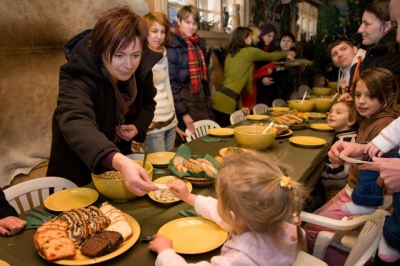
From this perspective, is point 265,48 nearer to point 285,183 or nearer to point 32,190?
point 32,190

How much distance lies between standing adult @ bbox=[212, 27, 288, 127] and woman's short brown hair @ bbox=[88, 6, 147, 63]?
8.74 ft

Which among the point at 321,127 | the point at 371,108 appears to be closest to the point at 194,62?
the point at 321,127

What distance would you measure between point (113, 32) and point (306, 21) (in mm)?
9555

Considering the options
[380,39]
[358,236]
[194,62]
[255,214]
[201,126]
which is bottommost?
[358,236]

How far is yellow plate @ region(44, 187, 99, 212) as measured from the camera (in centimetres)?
119

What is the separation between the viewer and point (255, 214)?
888 millimetres

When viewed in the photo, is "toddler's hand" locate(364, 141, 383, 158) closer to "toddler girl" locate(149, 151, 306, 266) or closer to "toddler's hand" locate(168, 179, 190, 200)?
"toddler girl" locate(149, 151, 306, 266)

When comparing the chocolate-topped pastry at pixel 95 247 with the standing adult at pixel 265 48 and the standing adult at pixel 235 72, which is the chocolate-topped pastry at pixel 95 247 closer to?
the standing adult at pixel 235 72

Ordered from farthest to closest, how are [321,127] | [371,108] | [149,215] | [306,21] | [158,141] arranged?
1. [306,21]
2. [158,141]
3. [321,127]
4. [371,108]
5. [149,215]

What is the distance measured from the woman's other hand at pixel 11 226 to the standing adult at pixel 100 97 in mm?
298

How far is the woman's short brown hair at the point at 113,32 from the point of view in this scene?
140 cm

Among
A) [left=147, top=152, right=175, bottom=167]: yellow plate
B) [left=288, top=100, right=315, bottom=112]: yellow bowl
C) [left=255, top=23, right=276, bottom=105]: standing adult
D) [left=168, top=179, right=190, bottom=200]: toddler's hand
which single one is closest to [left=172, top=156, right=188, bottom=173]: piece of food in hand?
[left=147, top=152, right=175, bottom=167]: yellow plate

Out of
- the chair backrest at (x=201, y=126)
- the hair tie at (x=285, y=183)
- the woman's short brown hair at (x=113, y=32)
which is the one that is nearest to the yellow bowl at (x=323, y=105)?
the chair backrest at (x=201, y=126)

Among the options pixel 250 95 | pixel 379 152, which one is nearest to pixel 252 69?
pixel 250 95
